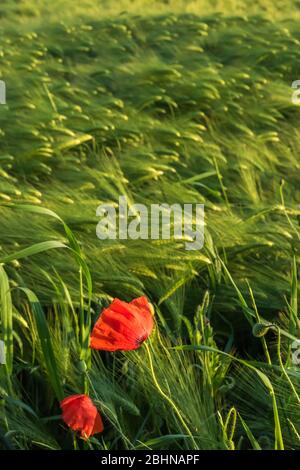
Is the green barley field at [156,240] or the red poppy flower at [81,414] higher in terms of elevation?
the green barley field at [156,240]

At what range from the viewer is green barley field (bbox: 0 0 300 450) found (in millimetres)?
1413

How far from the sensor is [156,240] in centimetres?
181

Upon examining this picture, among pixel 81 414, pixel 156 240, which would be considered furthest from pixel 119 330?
pixel 156 240

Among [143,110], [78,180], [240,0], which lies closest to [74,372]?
[78,180]

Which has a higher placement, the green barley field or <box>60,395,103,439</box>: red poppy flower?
the green barley field

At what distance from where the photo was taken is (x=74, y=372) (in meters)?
1.47

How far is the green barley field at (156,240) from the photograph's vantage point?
141cm

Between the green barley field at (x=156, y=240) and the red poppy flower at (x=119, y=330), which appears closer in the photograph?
the red poppy flower at (x=119, y=330)

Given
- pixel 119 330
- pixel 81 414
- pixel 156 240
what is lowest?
pixel 81 414

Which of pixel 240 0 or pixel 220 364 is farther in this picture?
pixel 240 0

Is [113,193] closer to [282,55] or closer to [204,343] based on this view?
[204,343]

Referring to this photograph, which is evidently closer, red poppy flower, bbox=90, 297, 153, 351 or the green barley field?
red poppy flower, bbox=90, 297, 153, 351

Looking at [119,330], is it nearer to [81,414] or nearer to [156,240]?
[81,414]
